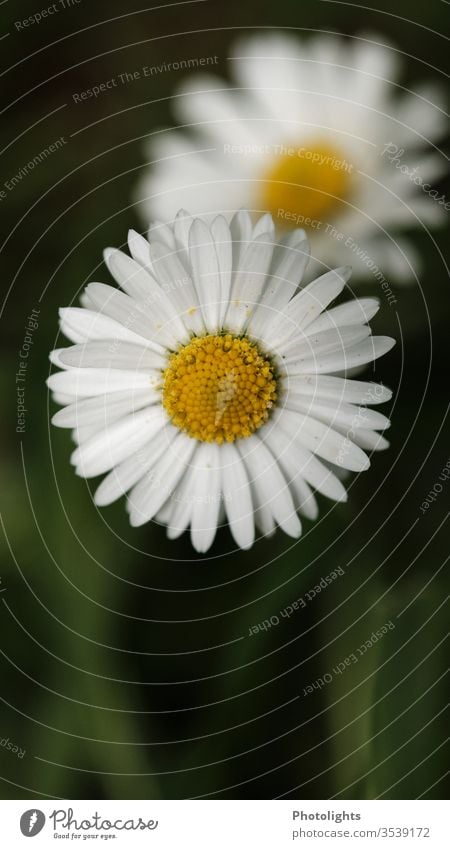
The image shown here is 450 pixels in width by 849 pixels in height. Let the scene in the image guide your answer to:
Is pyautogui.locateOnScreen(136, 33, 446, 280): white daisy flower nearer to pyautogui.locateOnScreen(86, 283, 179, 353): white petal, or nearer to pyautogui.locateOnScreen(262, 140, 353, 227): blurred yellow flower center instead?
pyautogui.locateOnScreen(262, 140, 353, 227): blurred yellow flower center

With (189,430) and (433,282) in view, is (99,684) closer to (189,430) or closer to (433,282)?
(189,430)

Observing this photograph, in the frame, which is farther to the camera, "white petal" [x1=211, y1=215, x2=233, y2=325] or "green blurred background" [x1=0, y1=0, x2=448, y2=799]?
"green blurred background" [x1=0, y1=0, x2=448, y2=799]

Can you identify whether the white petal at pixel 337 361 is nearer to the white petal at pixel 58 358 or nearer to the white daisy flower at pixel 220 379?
the white daisy flower at pixel 220 379

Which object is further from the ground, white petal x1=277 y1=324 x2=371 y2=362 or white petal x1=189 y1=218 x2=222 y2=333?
white petal x1=189 y1=218 x2=222 y2=333

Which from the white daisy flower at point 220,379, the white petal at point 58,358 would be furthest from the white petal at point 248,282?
the white petal at point 58,358

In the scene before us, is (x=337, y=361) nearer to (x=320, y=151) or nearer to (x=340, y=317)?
(x=340, y=317)

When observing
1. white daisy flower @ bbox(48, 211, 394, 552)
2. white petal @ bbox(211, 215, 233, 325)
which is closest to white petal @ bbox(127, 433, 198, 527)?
white daisy flower @ bbox(48, 211, 394, 552)

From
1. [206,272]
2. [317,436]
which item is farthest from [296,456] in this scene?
[206,272]
